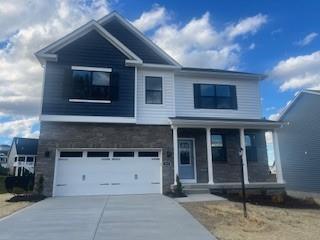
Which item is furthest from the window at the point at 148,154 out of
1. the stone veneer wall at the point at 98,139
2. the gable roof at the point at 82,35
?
the gable roof at the point at 82,35

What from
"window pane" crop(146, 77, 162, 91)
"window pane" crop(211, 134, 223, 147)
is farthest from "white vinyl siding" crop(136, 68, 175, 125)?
"window pane" crop(211, 134, 223, 147)

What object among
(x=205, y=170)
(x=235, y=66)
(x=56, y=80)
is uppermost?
(x=235, y=66)

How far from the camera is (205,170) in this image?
15.2 m

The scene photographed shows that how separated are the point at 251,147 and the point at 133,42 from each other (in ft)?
29.6

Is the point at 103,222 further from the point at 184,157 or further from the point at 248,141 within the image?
the point at 248,141

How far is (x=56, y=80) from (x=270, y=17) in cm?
1256

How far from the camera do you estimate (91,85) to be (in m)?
13.9

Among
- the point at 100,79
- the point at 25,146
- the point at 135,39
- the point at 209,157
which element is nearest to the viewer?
the point at 100,79

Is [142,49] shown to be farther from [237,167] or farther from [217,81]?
[237,167]

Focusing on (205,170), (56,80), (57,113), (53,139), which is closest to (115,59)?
(56,80)

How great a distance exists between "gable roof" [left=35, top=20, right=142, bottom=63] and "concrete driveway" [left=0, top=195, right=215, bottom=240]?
7.22 metres

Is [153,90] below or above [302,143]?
above

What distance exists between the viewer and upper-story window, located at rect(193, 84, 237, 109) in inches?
636

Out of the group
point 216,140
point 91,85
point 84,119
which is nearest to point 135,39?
point 91,85
